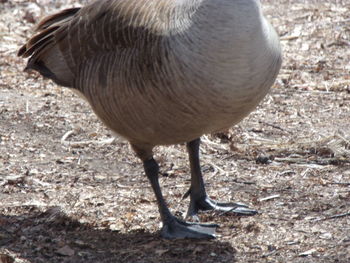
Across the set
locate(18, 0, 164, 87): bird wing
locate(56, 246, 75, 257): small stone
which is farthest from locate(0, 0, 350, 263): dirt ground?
locate(18, 0, 164, 87): bird wing

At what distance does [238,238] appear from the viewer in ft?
16.2

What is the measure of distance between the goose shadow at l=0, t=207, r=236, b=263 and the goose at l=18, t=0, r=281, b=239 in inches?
6.5

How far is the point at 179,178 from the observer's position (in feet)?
20.0

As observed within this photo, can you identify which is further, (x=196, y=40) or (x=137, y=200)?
(x=137, y=200)

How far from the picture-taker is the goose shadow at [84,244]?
4754mm

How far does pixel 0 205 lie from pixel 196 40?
225 centimetres

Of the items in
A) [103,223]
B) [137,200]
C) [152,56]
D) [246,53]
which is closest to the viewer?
[246,53]

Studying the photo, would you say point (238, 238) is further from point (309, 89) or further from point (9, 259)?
point (309, 89)

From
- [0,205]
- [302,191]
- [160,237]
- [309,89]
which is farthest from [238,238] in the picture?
[309,89]

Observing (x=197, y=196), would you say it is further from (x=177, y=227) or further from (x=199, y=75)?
(x=199, y=75)

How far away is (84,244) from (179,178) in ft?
4.42

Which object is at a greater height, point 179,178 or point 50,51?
point 50,51

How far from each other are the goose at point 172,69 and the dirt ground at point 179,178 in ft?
0.96

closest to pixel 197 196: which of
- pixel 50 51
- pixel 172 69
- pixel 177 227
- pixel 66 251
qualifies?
pixel 177 227
